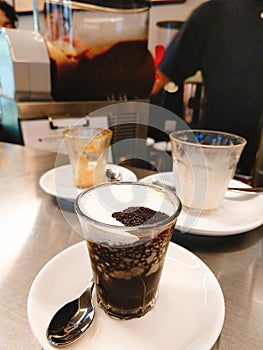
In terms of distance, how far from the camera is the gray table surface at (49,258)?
11.4 inches

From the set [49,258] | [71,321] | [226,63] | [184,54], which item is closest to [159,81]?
[184,54]

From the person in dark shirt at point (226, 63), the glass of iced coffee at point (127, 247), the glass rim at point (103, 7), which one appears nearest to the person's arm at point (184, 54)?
the person in dark shirt at point (226, 63)

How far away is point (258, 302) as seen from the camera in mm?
335

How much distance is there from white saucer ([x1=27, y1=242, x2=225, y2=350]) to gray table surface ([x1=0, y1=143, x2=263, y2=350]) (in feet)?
0.10

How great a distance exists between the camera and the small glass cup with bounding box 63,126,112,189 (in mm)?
586

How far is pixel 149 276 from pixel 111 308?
51mm

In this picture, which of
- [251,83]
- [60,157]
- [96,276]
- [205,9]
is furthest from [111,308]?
[205,9]

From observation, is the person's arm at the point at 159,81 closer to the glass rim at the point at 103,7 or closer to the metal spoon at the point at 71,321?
the glass rim at the point at 103,7

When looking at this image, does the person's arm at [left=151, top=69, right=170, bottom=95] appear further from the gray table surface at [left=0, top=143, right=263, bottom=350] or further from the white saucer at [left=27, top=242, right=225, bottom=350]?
the white saucer at [left=27, top=242, right=225, bottom=350]

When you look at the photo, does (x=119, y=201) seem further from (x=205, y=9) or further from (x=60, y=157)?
(x=205, y=9)

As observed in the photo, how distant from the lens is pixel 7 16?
57.9 inches

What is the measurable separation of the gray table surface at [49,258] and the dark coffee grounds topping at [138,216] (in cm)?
13

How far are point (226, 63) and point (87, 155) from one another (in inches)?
20.6

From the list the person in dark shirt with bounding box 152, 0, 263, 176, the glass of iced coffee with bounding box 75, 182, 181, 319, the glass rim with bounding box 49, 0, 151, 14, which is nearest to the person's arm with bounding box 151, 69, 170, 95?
the person in dark shirt with bounding box 152, 0, 263, 176
